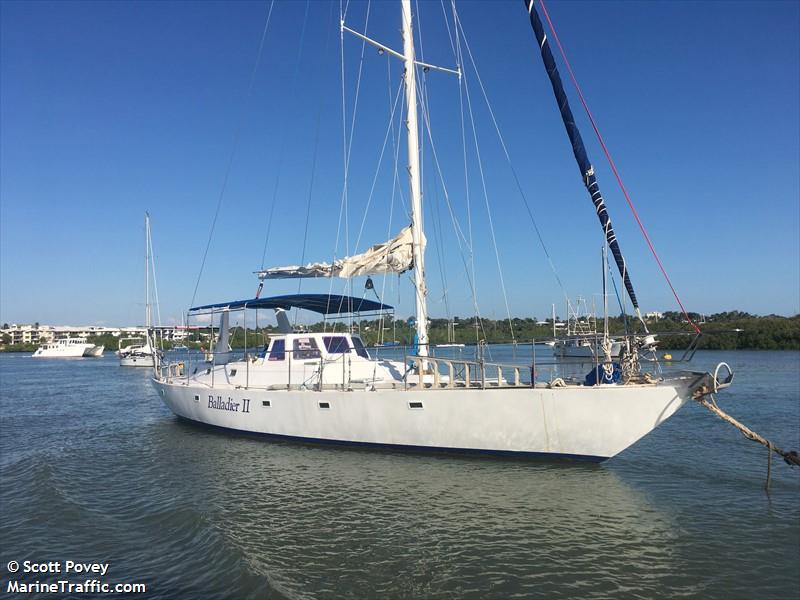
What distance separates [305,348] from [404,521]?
7.30m

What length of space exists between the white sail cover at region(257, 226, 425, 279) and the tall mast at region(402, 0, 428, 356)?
0.31m

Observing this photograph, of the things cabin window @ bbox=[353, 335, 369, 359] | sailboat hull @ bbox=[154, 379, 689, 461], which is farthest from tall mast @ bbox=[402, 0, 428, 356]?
cabin window @ bbox=[353, 335, 369, 359]

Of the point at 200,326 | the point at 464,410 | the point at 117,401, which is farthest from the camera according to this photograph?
the point at 117,401

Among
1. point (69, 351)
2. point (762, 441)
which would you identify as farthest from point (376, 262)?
point (69, 351)

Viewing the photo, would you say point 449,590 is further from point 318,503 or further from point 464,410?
point 464,410

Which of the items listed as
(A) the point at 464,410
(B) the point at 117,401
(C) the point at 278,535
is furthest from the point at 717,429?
(B) the point at 117,401

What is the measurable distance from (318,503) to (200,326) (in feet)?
35.9

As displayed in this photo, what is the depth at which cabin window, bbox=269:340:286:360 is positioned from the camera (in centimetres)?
1573

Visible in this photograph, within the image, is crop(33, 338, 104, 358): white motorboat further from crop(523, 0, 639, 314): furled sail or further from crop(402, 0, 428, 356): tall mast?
crop(523, 0, 639, 314): furled sail

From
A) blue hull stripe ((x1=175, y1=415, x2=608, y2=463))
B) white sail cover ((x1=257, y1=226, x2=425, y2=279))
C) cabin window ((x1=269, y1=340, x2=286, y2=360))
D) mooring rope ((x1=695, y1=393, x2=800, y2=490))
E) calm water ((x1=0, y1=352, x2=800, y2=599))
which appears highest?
white sail cover ((x1=257, y1=226, x2=425, y2=279))

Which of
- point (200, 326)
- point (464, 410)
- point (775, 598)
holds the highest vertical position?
point (200, 326)

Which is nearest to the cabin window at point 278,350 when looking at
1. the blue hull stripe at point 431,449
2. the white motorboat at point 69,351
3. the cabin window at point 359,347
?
the cabin window at point 359,347

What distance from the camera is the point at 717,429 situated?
16984 mm

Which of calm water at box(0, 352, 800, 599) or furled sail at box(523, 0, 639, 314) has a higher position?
furled sail at box(523, 0, 639, 314)
